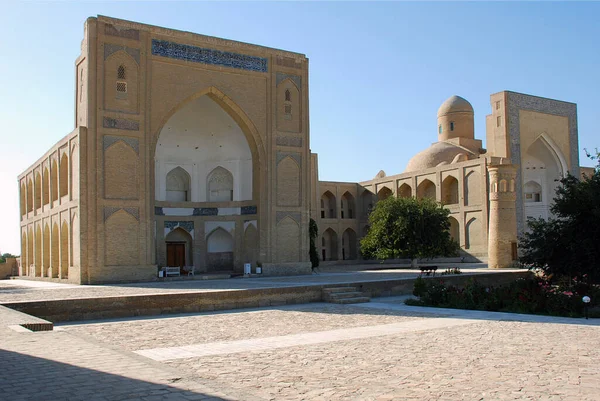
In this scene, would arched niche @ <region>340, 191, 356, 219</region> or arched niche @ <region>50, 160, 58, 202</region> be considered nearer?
arched niche @ <region>50, 160, 58, 202</region>

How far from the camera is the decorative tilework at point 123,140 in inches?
678

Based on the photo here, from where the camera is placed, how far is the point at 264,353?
21.2 feet

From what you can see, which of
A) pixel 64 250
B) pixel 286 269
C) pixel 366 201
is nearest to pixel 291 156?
pixel 286 269

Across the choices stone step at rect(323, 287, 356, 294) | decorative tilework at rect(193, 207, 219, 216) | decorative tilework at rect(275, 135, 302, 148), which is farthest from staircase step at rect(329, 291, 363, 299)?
decorative tilework at rect(193, 207, 219, 216)

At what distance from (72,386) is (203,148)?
62.4ft

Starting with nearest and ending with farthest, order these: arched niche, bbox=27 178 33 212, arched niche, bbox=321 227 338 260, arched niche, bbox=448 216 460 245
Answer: arched niche, bbox=27 178 33 212 → arched niche, bbox=448 216 460 245 → arched niche, bbox=321 227 338 260

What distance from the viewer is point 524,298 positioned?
10.1m

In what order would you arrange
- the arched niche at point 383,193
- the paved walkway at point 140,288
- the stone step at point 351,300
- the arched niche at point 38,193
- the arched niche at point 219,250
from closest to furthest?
1. the paved walkway at point 140,288
2. the stone step at point 351,300
3. the arched niche at point 219,250
4. the arched niche at point 38,193
5. the arched niche at point 383,193

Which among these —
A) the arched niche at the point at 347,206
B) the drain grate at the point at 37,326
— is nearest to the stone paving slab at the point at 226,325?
the drain grate at the point at 37,326

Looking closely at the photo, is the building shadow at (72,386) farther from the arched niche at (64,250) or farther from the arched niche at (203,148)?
the arched niche at (203,148)

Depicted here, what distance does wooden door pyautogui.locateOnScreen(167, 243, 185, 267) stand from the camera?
858 inches

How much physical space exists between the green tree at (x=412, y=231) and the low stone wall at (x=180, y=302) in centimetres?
1194

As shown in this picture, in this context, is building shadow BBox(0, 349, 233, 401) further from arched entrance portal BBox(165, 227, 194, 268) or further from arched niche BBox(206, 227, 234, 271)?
arched niche BBox(206, 227, 234, 271)

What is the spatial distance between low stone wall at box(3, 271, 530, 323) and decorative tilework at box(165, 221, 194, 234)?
32.4 feet
